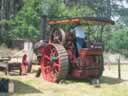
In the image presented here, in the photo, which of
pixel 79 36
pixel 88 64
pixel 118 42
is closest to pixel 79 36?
pixel 79 36

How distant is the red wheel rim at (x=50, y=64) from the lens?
38.3 feet

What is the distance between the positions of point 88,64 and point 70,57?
682mm

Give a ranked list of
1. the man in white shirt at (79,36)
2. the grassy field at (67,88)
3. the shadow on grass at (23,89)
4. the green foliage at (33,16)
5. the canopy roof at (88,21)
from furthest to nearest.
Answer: the green foliage at (33,16)
the man in white shirt at (79,36)
the canopy roof at (88,21)
the grassy field at (67,88)
the shadow on grass at (23,89)

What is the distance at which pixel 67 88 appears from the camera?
10523 mm

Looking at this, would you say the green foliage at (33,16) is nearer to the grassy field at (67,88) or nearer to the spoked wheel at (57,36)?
the spoked wheel at (57,36)

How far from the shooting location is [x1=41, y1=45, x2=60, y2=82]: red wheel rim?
38.3ft

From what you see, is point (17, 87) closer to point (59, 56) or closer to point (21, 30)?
point (59, 56)

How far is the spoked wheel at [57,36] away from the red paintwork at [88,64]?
963 millimetres

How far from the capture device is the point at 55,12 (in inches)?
1099

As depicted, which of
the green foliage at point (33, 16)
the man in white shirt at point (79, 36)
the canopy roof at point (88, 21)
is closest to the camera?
the canopy roof at point (88, 21)

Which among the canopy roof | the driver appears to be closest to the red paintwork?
the driver

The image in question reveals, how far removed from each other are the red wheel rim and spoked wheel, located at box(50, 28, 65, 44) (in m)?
0.37

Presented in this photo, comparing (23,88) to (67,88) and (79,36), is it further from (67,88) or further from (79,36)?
(79,36)

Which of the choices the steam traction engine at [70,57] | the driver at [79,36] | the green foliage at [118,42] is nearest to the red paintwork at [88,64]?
the steam traction engine at [70,57]
